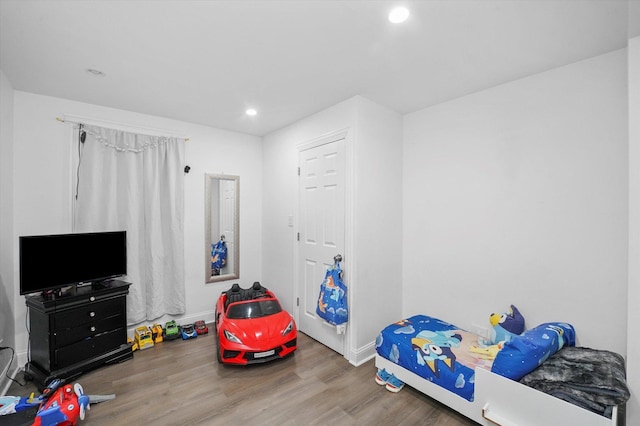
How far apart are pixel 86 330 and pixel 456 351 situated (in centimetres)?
320

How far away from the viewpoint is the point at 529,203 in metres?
2.32

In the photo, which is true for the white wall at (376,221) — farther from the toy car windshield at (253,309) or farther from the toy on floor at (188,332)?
the toy on floor at (188,332)

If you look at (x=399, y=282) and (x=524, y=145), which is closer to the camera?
(x=524, y=145)

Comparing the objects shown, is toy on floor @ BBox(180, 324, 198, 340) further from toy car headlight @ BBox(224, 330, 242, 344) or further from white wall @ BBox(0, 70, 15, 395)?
white wall @ BBox(0, 70, 15, 395)

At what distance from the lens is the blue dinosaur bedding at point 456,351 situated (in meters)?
1.71

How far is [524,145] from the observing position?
2.35 m

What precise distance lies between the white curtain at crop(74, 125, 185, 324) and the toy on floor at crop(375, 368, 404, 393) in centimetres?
249

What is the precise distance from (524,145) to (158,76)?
3.14 m

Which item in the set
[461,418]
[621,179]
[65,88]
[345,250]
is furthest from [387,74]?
[65,88]

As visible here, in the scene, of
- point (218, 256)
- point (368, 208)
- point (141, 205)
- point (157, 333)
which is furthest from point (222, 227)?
point (368, 208)

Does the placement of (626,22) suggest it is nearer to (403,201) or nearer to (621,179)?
(621,179)

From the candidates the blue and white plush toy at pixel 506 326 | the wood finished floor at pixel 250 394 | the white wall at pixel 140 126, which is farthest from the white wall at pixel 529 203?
the white wall at pixel 140 126

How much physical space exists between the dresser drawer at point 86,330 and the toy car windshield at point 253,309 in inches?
42.6

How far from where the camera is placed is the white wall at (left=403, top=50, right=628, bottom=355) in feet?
6.49
